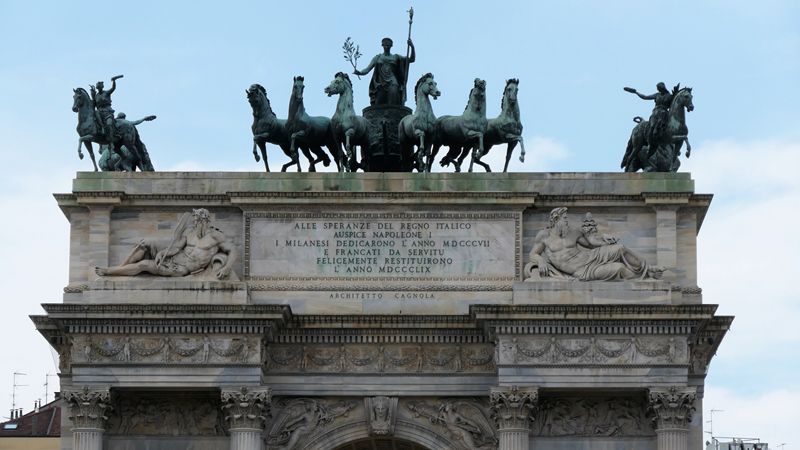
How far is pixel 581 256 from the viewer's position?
50844 mm

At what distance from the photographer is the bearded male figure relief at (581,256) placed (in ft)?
166

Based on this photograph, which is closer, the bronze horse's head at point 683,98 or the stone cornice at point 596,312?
the stone cornice at point 596,312

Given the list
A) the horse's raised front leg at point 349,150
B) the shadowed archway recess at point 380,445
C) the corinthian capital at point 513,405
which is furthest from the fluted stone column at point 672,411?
the horse's raised front leg at point 349,150

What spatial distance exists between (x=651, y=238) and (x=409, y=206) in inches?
192

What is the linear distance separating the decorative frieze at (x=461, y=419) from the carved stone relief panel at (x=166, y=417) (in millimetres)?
3971

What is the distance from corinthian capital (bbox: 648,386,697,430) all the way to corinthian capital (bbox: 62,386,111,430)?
10529 millimetres

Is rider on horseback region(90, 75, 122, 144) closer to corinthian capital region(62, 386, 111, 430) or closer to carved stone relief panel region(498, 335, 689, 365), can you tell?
corinthian capital region(62, 386, 111, 430)

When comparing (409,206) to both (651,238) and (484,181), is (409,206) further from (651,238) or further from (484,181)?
(651,238)

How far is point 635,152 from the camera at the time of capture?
52.5 metres

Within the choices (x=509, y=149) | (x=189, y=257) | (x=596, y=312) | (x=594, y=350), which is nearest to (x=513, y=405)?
(x=594, y=350)

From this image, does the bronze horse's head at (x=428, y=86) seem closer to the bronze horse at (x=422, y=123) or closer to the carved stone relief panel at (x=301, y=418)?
the bronze horse at (x=422, y=123)

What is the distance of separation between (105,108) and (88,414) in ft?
22.3

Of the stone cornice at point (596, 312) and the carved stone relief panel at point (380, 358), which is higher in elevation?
the stone cornice at point (596, 312)

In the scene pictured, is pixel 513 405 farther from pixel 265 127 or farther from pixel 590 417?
pixel 265 127
